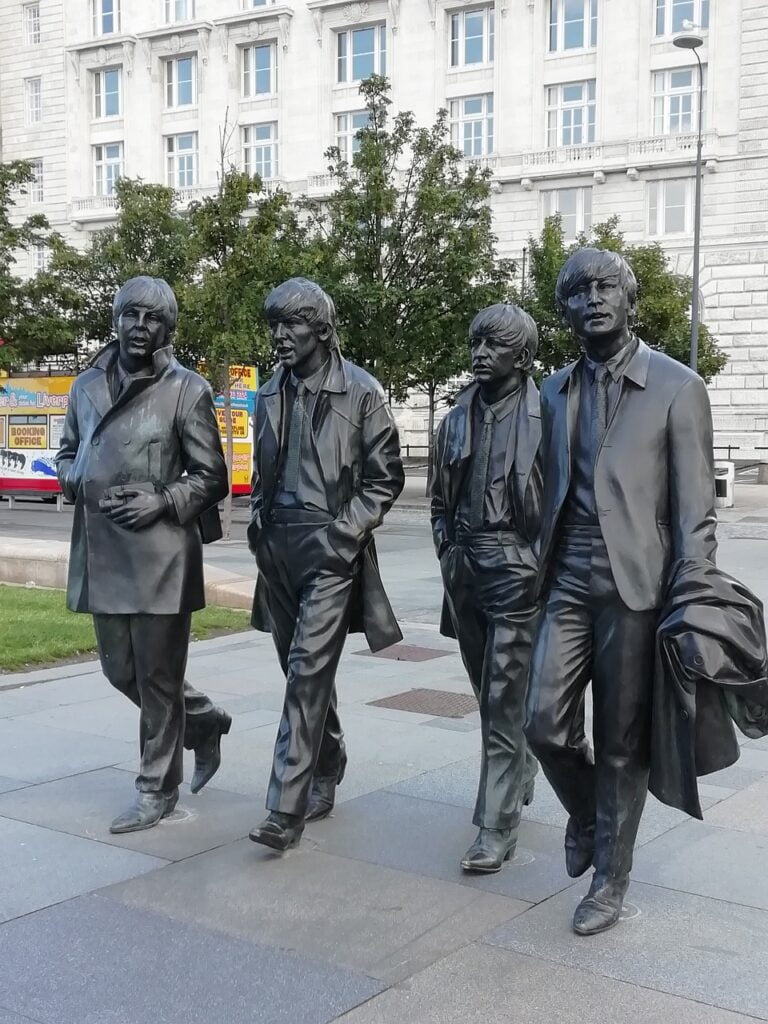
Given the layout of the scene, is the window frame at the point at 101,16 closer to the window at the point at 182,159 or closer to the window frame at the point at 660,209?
the window at the point at 182,159

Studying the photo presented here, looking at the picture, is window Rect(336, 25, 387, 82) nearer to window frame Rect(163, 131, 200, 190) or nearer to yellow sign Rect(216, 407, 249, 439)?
window frame Rect(163, 131, 200, 190)

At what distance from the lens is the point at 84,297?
33.0 meters

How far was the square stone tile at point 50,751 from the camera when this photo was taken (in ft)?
18.1

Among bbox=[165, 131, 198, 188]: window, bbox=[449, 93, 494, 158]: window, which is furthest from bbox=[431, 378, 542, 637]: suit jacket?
bbox=[165, 131, 198, 188]: window

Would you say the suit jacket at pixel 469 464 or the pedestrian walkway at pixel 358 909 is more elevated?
the suit jacket at pixel 469 464

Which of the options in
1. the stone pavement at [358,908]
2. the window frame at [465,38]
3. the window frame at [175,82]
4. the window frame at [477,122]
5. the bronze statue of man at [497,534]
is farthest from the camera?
the window frame at [175,82]

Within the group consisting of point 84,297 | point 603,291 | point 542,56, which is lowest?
point 603,291

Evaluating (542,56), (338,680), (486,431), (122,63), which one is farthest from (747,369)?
(486,431)

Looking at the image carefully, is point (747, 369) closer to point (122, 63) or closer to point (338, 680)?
point (122, 63)

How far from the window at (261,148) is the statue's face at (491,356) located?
45579mm

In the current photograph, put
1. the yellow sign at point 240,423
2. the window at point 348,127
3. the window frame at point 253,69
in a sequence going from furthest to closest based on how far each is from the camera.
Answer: the window frame at point 253,69 → the window at point 348,127 → the yellow sign at point 240,423

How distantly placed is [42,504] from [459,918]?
25.9m

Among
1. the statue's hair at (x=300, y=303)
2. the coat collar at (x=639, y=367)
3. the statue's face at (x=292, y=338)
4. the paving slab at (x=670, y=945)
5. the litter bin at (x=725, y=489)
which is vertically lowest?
the litter bin at (x=725, y=489)

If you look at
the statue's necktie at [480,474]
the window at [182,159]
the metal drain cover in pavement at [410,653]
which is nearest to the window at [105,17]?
the window at [182,159]
